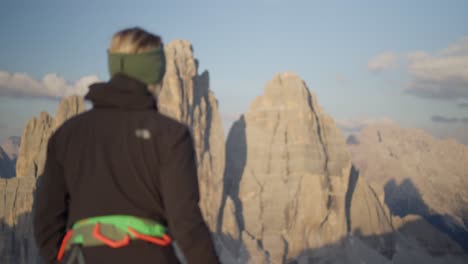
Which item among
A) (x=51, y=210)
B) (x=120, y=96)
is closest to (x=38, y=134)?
(x=51, y=210)

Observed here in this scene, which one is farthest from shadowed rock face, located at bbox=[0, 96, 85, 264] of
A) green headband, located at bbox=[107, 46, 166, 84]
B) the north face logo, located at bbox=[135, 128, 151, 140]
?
the north face logo, located at bbox=[135, 128, 151, 140]

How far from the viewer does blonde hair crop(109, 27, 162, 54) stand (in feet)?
9.18

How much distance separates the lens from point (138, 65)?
281 centimetres

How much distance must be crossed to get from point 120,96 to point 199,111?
76690 mm

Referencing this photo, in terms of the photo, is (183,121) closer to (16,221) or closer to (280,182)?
(16,221)

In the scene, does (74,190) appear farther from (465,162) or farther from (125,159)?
(465,162)

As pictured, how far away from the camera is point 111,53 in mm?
2840

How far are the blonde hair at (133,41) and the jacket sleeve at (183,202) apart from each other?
0.50 meters

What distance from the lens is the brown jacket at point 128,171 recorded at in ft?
8.51

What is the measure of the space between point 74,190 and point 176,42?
76.7 metres

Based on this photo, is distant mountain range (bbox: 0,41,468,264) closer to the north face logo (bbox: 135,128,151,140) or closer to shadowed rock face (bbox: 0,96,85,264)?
shadowed rock face (bbox: 0,96,85,264)

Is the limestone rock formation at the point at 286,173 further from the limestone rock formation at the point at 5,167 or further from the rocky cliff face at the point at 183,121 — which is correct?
the limestone rock formation at the point at 5,167

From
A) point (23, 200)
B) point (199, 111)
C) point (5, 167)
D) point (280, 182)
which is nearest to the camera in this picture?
point (23, 200)

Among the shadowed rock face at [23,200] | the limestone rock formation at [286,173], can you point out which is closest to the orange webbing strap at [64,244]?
the shadowed rock face at [23,200]
